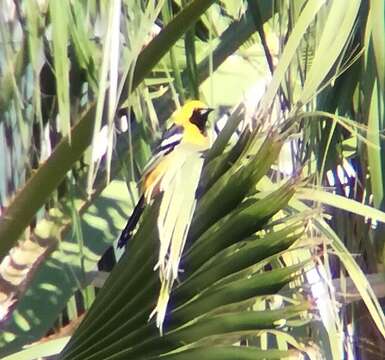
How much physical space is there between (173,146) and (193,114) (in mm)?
301

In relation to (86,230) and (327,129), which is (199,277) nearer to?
(327,129)

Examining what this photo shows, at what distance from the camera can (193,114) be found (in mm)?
2205

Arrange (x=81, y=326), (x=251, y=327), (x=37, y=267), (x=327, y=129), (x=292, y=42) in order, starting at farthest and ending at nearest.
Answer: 1. (x=37, y=267)
2. (x=327, y=129)
3. (x=81, y=326)
4. (x=251, y=327)
5. (x=292, y=42)

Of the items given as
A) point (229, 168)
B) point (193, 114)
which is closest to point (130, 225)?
point (229, 168)

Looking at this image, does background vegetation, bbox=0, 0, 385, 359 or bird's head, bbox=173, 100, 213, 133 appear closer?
background vegetation, bbox=0, 0, 385, 359

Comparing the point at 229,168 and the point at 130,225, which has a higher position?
the point at 229,168

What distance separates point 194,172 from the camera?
125 centimetres

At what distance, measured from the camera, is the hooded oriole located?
149cm

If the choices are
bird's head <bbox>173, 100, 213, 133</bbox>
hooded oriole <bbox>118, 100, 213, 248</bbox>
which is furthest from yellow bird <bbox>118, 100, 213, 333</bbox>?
bird's head <bbox>173, 100, 213, 133</bbox>

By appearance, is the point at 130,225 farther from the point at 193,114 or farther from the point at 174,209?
the point at 193,114

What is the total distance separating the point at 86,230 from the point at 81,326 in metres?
0.59

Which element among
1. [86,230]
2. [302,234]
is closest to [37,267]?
[86,230]

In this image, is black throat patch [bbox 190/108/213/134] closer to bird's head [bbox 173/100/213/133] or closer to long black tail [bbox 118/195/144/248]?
bird's head [bbox 173/100/213/133]

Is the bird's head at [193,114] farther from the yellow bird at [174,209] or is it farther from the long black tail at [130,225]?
the yellow bird at [174,209]
